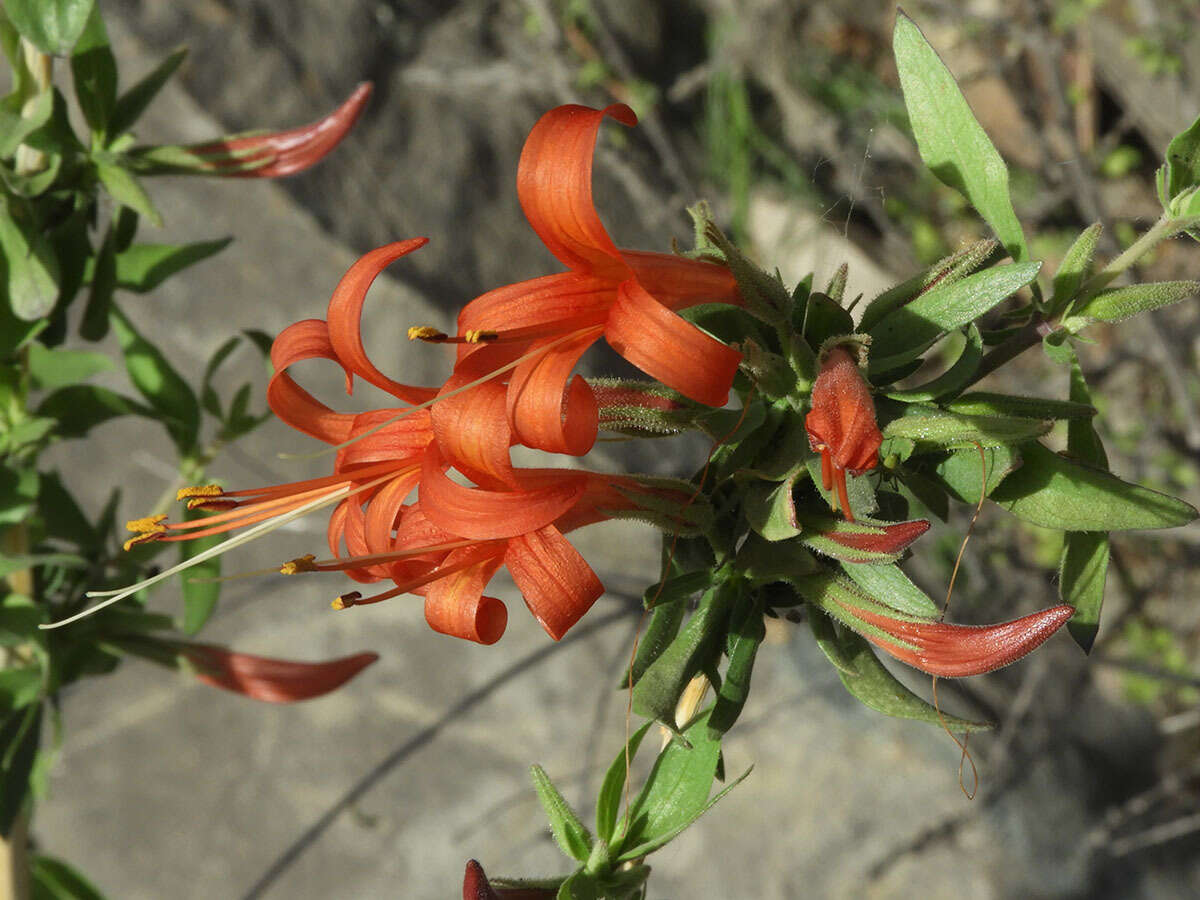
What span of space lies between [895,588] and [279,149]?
Result: 84cm

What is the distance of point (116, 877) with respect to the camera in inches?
103

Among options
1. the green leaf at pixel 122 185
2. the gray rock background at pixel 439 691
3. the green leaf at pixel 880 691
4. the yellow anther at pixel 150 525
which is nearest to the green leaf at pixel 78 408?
the green leaf at pixel 122 185

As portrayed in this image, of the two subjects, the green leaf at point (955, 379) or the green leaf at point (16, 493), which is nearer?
the green leaf at point (955, 379)

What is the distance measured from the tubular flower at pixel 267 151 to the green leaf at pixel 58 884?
107 centimetres

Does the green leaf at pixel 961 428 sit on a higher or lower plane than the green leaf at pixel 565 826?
higher

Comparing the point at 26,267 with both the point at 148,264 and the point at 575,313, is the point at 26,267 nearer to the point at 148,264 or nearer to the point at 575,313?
the point at 148,264

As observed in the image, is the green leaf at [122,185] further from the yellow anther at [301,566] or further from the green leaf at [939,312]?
the green leaf at [939,312]

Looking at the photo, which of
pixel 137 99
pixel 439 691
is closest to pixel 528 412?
pixel 137 99

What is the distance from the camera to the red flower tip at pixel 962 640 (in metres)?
0.67

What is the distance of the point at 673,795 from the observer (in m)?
0.82

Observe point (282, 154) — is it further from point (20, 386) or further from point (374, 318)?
point (374, 318)

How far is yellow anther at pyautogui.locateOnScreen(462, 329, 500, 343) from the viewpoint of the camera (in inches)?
25.5

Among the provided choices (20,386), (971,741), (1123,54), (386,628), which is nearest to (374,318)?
(386,628)

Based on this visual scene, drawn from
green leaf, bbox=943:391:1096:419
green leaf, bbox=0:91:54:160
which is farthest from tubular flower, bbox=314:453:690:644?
green leaf, bbox=0:91:54:160
